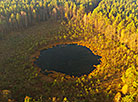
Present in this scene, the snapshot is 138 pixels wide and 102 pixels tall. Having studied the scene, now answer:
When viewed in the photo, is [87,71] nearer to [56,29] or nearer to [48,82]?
[48,82]

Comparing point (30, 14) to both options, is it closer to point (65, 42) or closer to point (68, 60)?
point (65, 42)

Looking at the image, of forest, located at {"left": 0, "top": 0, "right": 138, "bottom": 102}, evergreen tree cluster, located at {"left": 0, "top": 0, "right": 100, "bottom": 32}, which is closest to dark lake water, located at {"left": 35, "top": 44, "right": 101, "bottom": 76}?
forest, located at {"left": 0, "top": 0, "right": 138, "bottom": 102}

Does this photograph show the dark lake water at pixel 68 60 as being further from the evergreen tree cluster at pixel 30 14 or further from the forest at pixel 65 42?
the evergreen tree cluster at pixel 30 14

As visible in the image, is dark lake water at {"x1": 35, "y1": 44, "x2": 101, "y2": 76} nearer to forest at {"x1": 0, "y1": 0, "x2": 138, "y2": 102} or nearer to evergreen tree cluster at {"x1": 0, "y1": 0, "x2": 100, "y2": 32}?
forest at {"x1": 0, "y1": 0, "x2": 138, "y2": 102}

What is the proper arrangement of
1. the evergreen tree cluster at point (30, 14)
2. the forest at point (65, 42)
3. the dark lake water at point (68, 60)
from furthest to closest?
1. the evergreen tree cluster at point (30, 14)
2. the dark lake water at point (68, 60)
3. the forest at point (65, 42)

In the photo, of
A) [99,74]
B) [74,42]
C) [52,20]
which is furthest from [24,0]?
[99,74]

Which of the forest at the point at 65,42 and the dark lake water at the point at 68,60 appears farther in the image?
the dark lake water at the point at 68,60

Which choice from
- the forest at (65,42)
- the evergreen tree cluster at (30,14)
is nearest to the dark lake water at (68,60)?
the forest at (65,42)

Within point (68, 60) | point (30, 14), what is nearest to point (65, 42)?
point (68, 60)
